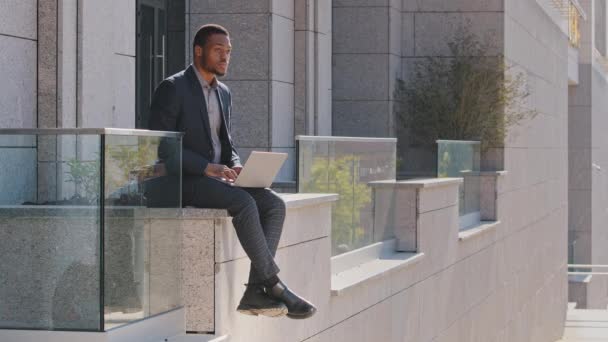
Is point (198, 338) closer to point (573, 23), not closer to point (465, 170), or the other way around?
point (465, 170)

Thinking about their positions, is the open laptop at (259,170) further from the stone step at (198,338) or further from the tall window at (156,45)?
the tall window at (156,45)

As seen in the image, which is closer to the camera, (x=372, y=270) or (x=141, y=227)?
(x=141, y=227)

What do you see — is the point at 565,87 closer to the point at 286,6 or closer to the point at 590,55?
the point at 590,55

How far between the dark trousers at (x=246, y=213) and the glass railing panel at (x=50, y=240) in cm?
138

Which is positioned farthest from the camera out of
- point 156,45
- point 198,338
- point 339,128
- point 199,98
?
point 339,128

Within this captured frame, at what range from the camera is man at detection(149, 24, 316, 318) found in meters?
8.02

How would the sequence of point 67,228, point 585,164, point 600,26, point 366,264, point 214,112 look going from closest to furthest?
1. point 67,228
2. point 214,112
3. point 366,264
4. point 585,164
5. point 600,26

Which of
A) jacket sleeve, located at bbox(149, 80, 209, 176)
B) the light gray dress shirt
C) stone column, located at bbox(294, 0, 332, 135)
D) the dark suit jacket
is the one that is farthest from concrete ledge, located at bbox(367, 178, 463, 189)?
jacket sleeve, located at bbox(149, 80, 209, 176)

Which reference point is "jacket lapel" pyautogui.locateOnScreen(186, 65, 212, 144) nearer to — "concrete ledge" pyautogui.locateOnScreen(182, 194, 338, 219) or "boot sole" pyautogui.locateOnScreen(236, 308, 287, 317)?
"concrete ledge" pyautogui.locateOnScreen(182, 194, 338, 219)

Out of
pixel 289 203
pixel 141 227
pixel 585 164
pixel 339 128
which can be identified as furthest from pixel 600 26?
pixel 141 227

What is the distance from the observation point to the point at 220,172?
8.14m

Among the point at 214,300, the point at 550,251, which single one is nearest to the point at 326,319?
the point at 214,300

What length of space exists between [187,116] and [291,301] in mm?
1354

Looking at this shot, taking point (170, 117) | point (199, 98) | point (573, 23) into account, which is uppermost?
point (573, 23)
